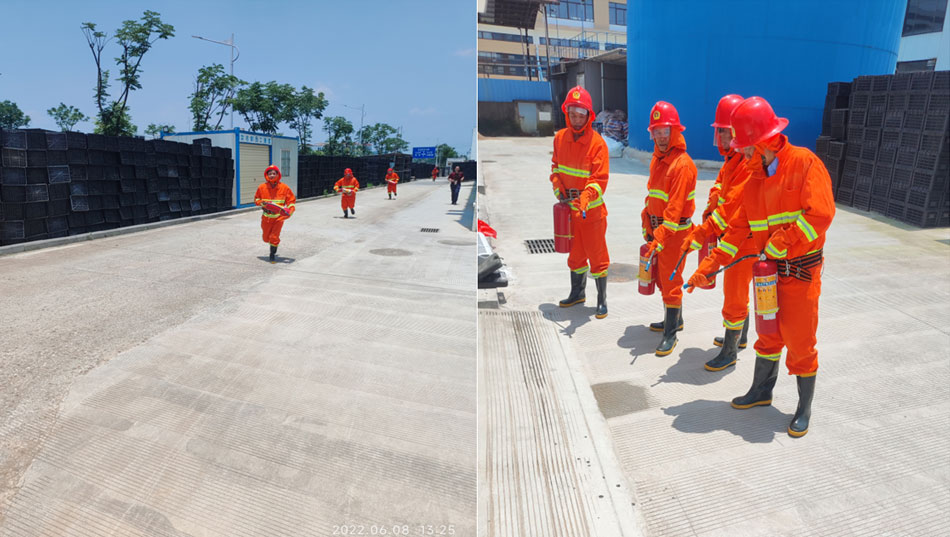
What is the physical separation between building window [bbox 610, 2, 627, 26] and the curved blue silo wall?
127 ft

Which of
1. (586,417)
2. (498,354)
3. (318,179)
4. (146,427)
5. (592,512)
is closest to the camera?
(592,512)

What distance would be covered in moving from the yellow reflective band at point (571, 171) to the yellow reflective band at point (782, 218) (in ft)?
7.11

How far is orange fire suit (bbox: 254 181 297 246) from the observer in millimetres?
8913

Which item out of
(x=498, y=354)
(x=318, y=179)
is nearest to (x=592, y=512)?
(x=498, y=354)

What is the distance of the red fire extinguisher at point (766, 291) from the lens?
323cm

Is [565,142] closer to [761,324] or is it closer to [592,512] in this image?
[761,324]

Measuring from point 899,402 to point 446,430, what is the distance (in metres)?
2.92

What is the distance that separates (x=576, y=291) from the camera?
5.76 m

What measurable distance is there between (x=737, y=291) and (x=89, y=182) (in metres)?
11.5

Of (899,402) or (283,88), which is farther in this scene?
(283,88)

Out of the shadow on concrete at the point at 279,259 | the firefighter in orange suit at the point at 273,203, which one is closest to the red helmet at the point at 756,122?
the shadow on concrete at the point at 279,259

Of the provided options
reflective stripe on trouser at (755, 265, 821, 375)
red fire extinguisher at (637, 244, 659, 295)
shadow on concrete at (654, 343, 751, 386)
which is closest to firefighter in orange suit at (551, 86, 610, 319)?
red fire extinguisher at (637, 244, 659, 295)

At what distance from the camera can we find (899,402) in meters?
3.70

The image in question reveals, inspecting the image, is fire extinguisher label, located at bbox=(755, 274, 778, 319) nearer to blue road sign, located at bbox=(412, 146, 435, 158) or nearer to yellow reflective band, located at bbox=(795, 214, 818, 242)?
yellow reflective band, located at bbox=(795, 214, 818, 242)
